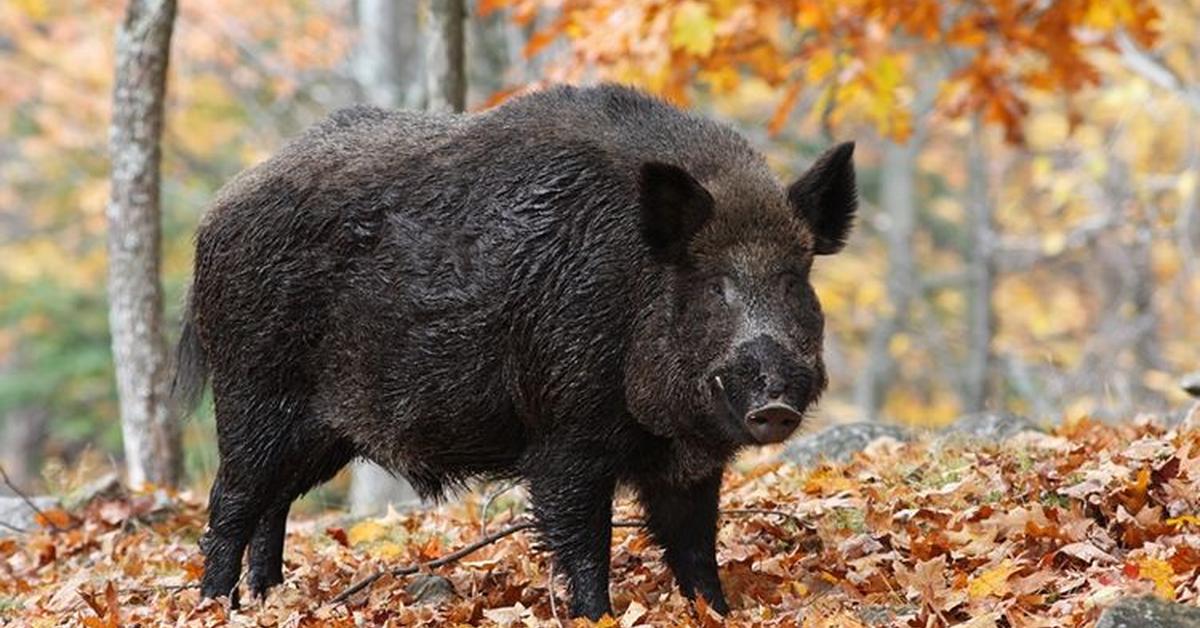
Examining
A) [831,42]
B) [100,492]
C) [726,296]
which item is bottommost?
[100,492]

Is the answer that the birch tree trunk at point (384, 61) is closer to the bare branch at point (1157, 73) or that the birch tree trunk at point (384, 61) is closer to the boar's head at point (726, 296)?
the bare branch at point (1157, 73)

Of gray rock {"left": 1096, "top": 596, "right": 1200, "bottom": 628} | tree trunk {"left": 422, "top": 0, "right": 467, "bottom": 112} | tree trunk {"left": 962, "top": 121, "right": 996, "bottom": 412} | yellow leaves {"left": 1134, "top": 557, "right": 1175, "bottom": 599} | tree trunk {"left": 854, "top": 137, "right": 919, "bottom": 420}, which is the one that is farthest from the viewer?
tree trunk {"left": 854, "top": 137, "right": 919, "bottom": 420}

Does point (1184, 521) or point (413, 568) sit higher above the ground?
point (1184, 521)

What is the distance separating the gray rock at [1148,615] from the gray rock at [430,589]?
2.92 metres

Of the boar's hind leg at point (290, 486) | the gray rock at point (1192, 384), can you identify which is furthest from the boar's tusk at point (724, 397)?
the gray rock at point (1192, 384)

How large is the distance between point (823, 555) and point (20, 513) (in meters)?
5.23

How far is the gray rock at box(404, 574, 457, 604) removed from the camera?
259 inches

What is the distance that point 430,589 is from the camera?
6645 mm

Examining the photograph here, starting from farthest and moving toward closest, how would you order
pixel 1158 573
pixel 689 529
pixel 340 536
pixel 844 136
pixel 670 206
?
pixel 844 136 < pixel 340 536 < pixel 689 529 < pixel 670 206 < pixel 1158 573

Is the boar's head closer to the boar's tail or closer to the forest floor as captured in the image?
the forest floor

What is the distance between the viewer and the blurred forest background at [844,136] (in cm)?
1152

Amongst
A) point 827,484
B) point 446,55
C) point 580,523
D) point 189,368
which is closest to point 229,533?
point 189,368

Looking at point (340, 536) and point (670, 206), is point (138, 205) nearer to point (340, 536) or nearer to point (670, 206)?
point (340, 536)

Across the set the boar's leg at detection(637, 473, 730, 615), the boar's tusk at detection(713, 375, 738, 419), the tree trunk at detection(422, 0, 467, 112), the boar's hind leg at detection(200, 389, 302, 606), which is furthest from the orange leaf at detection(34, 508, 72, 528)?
the boar's tusk at detection(713, 375, 738, 419)
